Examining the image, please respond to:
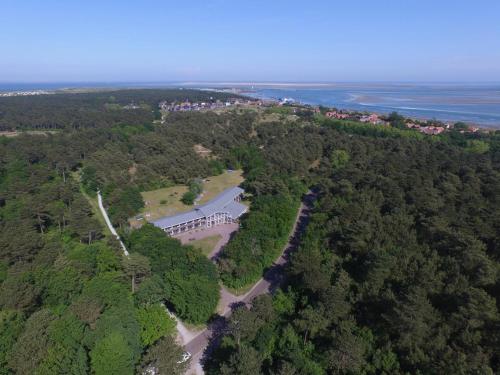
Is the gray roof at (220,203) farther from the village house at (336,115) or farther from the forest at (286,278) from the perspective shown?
the village house at (336,115)

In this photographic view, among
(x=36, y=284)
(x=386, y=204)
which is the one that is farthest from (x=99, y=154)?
(x=386, y=204)

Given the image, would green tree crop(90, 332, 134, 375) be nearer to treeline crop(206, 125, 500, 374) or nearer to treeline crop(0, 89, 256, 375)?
treeline crop(0, 89, 256, 375)

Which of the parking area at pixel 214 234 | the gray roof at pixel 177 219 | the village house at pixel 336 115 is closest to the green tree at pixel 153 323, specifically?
the parking area at pixel 214 234

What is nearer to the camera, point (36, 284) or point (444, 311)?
point (444, 311)

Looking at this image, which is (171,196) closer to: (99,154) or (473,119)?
(99,154)

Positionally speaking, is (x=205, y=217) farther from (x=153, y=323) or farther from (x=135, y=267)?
(x=153, y=323)
